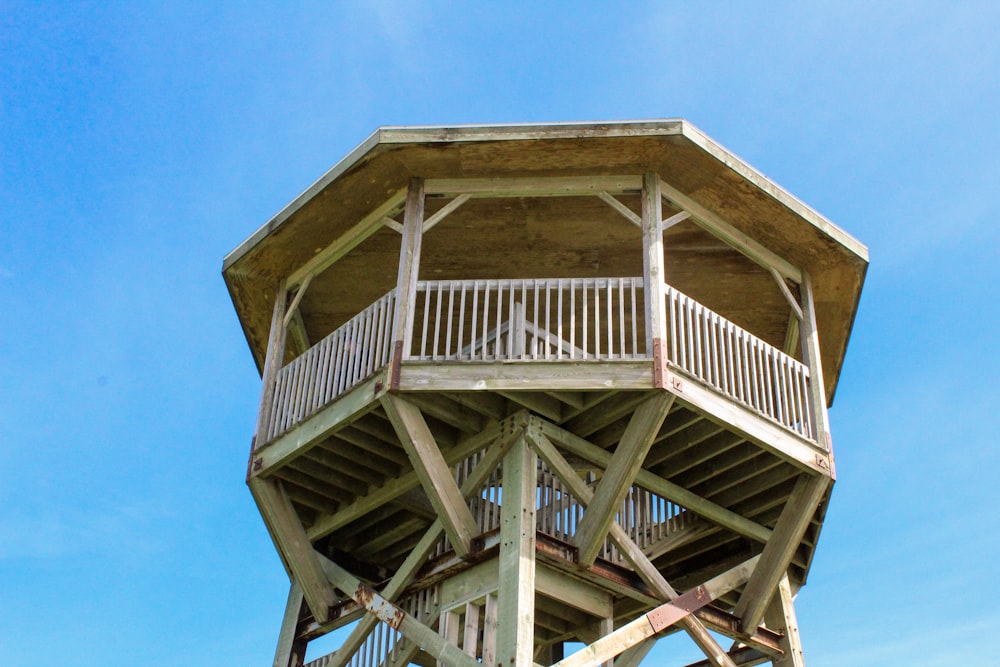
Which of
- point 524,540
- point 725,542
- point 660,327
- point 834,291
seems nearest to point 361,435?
point 524,540

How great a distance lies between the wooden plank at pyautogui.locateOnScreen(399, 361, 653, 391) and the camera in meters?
12.3

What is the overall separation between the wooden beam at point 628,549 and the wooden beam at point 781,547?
75 cm

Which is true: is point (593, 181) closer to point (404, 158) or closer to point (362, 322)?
point (404, 158)

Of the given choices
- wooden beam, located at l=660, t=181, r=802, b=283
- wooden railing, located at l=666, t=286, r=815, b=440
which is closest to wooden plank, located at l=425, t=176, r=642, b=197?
wooden beam, located at l=660, t=181, r=802, b=283

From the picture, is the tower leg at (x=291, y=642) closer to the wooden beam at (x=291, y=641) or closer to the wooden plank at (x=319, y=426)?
the wooden beam at (x=291, y=641)

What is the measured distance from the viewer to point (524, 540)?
1214 centimetres

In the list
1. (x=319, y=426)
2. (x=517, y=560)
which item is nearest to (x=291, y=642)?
(x=319, y=426)

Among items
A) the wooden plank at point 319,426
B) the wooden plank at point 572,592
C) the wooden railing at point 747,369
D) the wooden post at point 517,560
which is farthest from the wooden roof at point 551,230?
the wooden plank at point 572,592

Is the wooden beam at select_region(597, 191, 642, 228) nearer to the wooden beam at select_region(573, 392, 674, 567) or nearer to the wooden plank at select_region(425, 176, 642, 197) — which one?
the wooden plank at select_region(425, 176, 642, 197)

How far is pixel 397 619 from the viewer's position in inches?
516

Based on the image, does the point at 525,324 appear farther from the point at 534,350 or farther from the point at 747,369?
the point at 747,369

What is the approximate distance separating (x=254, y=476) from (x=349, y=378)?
169 centimetres

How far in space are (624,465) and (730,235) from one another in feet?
10.9

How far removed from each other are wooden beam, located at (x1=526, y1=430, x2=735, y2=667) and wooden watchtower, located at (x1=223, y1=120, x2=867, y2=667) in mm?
29
